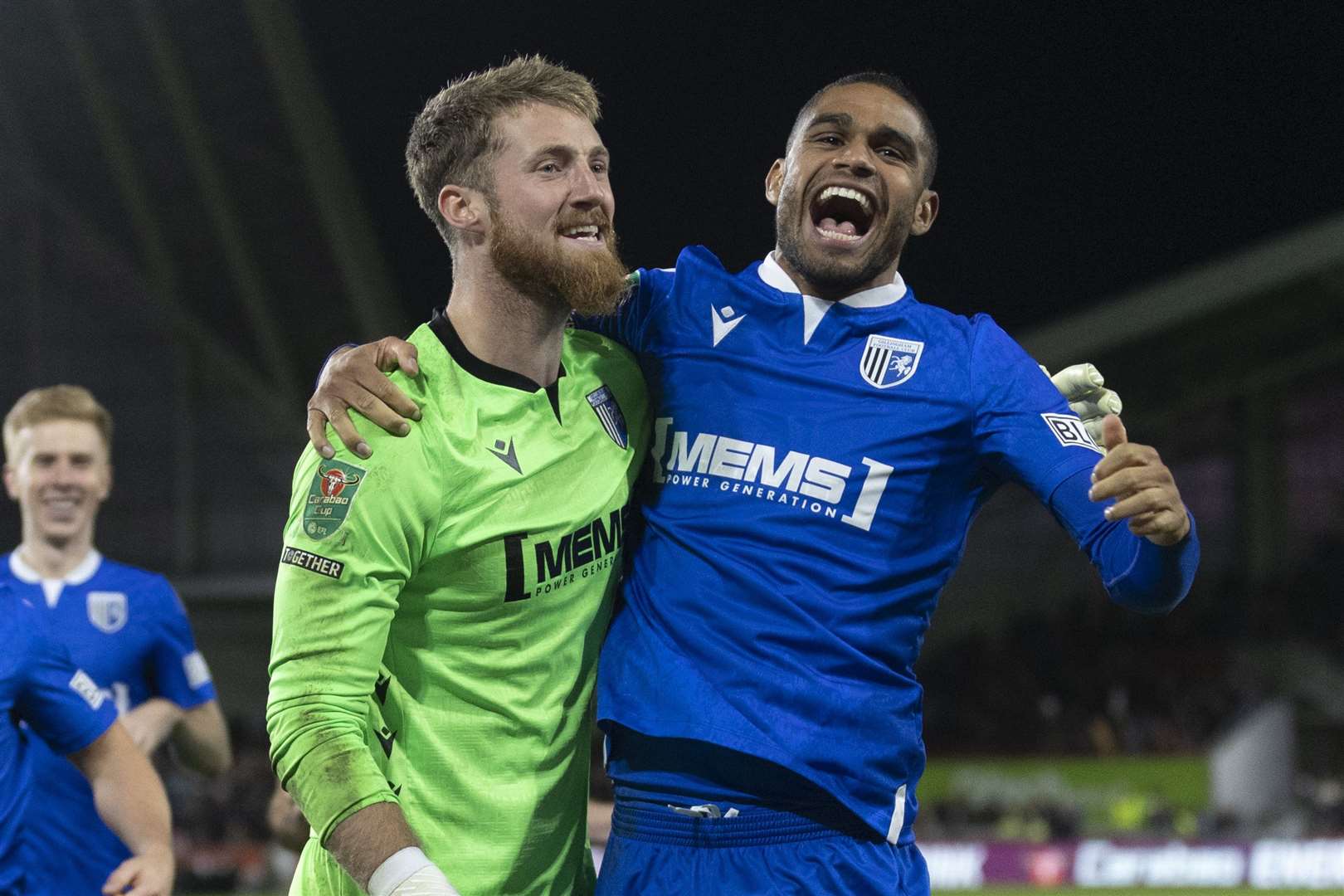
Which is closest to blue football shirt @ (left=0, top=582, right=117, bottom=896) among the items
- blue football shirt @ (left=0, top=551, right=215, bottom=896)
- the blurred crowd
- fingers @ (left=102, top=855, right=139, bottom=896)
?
fingers @ (left=102, top=855, right=139, bottom=896)

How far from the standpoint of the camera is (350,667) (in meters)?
2.47

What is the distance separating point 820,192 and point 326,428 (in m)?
1.10

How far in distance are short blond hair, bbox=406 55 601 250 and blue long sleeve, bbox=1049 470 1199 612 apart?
1.13m

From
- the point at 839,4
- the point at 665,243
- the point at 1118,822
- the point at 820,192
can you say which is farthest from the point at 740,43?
the point at 820,192

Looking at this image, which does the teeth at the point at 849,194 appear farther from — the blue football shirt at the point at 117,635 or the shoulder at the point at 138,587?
the shoulder at the point at 138,587

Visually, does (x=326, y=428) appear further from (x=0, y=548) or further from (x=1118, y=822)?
(x=0, y=548)

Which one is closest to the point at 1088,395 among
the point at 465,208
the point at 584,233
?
the point at 584,233

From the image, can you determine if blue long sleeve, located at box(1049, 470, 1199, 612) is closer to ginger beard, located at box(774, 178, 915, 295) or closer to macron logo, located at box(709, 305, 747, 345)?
ginger beard, located at box(774, 178, 915, 295)

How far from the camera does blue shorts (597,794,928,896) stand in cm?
269

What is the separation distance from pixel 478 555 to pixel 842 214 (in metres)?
1.05

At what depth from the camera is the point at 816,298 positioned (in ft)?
10.1

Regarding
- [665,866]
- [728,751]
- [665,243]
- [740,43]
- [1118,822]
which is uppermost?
[740,43]

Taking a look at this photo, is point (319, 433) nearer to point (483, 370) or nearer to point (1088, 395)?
point (483, 370)

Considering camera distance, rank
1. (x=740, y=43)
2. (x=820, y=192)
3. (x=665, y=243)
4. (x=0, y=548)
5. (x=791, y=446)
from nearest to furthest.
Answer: (x=791, y=446)
(x=820, y=192)
(x=665, y=243)
(x=740, y=43)
(x=0, y=548)
